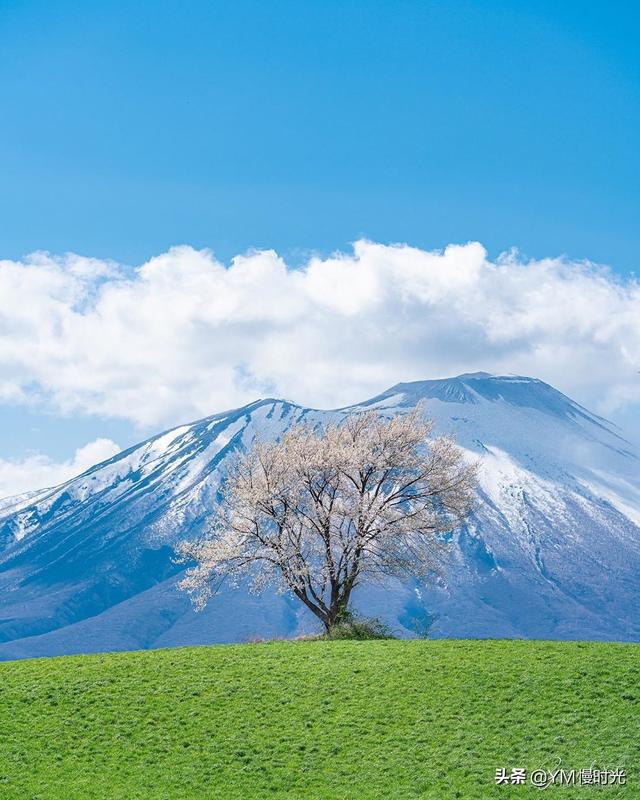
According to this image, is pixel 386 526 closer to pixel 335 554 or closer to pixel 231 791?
pixel 335 554

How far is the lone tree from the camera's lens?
44750 millimetres

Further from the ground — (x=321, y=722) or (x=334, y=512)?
(x=334, y=512)

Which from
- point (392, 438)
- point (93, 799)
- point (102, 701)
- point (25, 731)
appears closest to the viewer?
point (93, 799)

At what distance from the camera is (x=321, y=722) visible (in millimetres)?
26984

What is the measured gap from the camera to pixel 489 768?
23328 mm

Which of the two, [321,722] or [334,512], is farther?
[334,512]

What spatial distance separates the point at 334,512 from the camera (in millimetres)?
45938

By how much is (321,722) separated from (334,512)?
19395mm

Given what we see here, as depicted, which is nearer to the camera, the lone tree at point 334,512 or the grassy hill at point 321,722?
the grassy hill at point 321,722

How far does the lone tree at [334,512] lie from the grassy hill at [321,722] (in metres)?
A: 10.9

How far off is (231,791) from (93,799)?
11.8 ft

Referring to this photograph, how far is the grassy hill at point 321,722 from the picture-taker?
23.4 metres

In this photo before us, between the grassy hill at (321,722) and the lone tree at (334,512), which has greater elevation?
the lone tree at (334,512)

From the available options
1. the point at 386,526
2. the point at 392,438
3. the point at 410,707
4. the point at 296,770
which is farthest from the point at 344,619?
the point at 296,770
